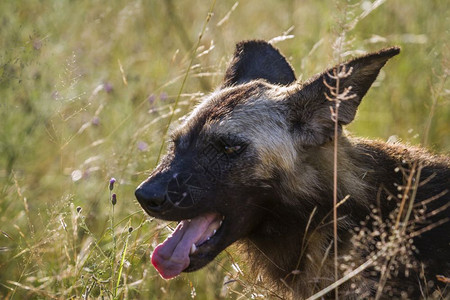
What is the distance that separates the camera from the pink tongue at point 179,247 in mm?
3057

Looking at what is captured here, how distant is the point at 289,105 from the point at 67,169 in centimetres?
204

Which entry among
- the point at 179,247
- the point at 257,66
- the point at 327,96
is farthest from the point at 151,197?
the point at 257,66

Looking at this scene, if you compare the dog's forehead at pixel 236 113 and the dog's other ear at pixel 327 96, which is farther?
the dog's forehead at pixel 236 113

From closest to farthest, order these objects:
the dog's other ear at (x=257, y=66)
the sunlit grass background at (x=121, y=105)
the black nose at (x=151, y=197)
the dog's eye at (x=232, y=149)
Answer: the black nose at (x=151, y=197) → the dog's eye at (x=232, y=149) → the sunlit grass background at (x=121, y=105) → the dog's other ear at (x=257, y=66)

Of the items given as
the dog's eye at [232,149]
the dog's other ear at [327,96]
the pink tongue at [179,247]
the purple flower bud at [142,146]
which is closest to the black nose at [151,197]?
the pink tongue at [179,247]

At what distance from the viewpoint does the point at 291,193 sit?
318 centimetres

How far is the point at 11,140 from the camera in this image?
439 cm

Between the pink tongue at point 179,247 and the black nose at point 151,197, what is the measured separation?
0.21 meters

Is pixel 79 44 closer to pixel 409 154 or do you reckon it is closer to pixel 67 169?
pixel 67 169

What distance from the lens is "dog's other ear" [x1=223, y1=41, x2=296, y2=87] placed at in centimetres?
393

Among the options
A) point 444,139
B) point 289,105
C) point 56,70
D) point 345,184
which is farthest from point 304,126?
point 444,139

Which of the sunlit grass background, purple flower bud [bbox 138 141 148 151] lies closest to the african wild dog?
the sunlit grass background

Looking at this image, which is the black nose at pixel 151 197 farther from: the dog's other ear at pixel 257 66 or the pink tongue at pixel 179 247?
the dog's other ear at pixel 257 66

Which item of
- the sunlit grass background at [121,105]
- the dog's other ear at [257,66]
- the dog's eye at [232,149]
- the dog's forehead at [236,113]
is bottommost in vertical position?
the sunlit grass background at [121,105]
